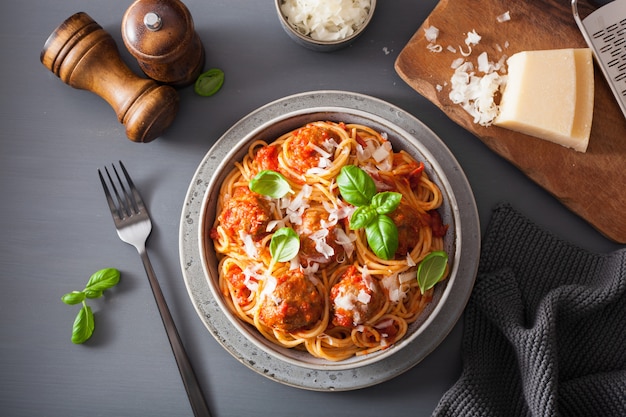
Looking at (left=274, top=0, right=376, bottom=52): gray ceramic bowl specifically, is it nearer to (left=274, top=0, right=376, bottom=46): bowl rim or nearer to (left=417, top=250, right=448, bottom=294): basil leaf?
(left=274, top=0, right=376, bottom=46): bowl rim

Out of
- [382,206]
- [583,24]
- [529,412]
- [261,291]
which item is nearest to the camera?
[382,206]

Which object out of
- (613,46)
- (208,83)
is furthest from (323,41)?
(613,46)

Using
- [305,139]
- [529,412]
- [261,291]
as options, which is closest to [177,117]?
[305,139]

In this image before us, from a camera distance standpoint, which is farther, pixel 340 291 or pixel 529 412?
pixel 529 412

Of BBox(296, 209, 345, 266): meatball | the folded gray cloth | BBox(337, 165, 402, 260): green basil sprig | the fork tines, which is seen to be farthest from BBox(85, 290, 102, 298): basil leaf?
the folded gray cloth

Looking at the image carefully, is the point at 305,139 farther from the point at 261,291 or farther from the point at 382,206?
the point at 261,291

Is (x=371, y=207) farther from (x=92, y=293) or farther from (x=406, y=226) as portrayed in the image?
(x=92, y=293)
